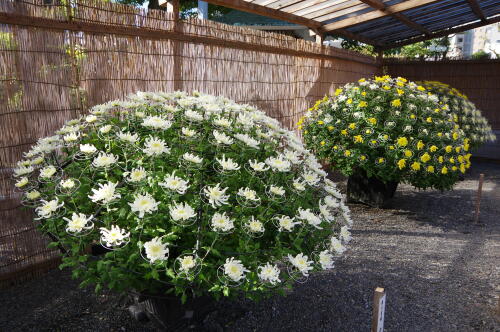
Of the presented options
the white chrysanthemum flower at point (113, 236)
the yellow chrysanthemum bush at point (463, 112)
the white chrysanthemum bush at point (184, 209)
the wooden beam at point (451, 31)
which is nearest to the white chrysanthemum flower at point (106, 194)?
the white chrysanthemum bush at point (184, 209)

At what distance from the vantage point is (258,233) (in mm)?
1884

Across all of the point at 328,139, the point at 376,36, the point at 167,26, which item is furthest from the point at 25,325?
the point at 376,36

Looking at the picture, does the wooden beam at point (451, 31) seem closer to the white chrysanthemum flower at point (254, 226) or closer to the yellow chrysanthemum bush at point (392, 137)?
the yellow chrysanthemum bush at point (392, 137)

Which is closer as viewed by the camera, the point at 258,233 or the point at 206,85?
the point at 258,233

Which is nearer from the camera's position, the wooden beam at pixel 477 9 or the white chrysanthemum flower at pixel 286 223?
the white chrysanthemum flower at pixel 286 223

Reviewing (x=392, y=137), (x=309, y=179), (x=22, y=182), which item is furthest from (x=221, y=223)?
(x=392, y=137)

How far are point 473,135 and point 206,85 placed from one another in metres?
4.49

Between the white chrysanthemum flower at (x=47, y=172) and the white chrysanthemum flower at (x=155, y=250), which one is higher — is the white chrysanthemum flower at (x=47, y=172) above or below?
above

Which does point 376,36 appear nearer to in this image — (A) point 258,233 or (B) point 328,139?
(B) point 328,139

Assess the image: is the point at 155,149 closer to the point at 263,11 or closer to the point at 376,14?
the point at 263,11

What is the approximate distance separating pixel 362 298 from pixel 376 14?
169 inches

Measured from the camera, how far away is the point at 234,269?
167 centimetres

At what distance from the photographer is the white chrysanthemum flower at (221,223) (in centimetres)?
170

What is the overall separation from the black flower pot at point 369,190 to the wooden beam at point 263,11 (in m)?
2.08
